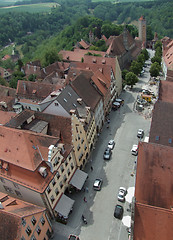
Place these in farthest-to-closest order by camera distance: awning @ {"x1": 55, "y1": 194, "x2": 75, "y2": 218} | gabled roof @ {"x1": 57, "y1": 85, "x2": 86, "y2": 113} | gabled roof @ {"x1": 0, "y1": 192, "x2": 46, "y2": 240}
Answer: gabled roof @ {"x1": 57, "y1": 85, "x2": 86, "y2": 113} → awning @ {"x1": 55, "y1": 194, "x2": 75, "y2": 218} → gabled roof @ {"x1": 0, "y1": 192, "x2": 46, "y2": 240}

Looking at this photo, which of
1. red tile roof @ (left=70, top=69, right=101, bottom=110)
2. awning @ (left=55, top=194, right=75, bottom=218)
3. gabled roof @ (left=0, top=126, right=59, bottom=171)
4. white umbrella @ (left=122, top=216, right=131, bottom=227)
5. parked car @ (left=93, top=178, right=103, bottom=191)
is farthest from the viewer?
red tile roof @ (left=70, top=69, right=101, bottom=110)

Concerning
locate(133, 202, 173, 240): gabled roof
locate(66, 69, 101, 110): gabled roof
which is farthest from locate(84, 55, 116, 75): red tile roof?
locate(133, 202, 173, 240): gabled roof

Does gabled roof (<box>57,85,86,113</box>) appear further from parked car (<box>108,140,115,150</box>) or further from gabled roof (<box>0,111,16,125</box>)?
gabled roof (<box>0,111,16,125</box>)

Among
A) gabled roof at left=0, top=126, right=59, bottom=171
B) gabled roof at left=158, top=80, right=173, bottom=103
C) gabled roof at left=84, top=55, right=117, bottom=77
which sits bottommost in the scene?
gabled roof at left=0, top=126, right=59, bottom=171

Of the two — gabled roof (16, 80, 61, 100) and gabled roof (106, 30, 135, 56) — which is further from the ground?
gabled roof (106, 30, 135, 56)

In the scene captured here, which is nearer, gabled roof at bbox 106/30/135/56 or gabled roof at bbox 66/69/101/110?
gabled roof at bbox 66/69/101/110

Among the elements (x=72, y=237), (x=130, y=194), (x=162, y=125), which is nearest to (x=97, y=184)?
(x=130, y=194)
